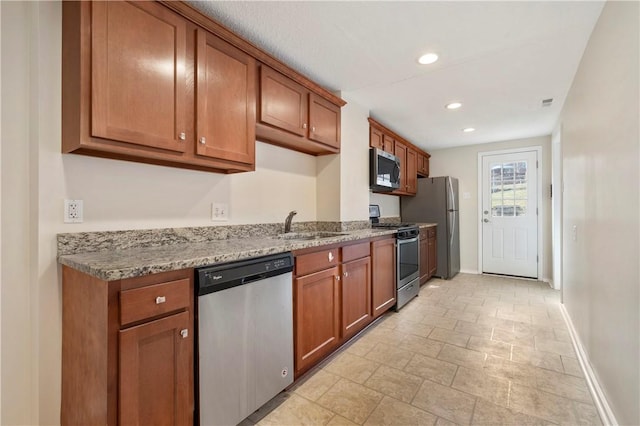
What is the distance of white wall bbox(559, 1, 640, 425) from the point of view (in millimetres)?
1237

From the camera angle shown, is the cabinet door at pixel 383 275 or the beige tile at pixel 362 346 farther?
the cabinet door at pixel 383 275

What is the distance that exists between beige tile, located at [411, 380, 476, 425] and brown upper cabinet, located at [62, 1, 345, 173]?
5.89 ft

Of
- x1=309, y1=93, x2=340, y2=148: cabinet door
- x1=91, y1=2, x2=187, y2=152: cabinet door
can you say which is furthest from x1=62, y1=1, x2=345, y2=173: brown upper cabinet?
x1=309, y1=93, x2=340, y2=148: cabinet door

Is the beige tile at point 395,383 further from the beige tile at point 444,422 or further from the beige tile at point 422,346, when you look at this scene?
the beige tile at point 422,346

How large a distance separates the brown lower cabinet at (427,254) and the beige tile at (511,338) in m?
1.49

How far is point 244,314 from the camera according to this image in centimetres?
147

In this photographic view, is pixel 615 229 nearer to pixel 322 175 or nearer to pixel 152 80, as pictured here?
pixel 322 175

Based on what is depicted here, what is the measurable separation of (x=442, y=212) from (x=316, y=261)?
3.25m

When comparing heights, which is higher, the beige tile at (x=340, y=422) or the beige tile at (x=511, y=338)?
the beige tile at (x=511, y=338)

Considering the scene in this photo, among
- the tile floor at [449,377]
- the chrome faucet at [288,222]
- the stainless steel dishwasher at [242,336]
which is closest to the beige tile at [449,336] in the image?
the tile floor at [449,377]

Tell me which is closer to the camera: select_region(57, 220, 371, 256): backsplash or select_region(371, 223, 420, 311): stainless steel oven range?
select_region(57, 220, 371, 256): backsplash

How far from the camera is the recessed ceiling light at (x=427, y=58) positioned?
216cm

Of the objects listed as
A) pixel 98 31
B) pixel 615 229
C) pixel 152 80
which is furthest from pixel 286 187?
pixel 615 229

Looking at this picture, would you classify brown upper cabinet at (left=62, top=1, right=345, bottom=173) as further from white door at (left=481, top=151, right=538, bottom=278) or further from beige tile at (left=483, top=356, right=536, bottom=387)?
white door at (left=481, top=151, right=538, bottom=278)
